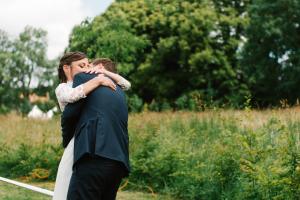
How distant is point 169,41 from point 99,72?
112ft

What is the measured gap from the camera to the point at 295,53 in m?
36.4

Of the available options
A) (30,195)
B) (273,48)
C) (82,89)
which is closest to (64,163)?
(82,89)

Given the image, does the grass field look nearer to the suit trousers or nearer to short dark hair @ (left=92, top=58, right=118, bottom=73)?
short dark hair @ (left=92, top=58, right=118, bottom=73)

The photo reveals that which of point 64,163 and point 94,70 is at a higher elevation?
point 94,70

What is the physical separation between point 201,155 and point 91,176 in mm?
4940

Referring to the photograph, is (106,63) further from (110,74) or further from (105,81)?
(105,81)

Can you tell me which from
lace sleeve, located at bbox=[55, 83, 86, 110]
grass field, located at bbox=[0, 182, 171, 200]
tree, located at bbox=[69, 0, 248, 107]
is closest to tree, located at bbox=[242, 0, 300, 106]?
tree, located at bbox=[69, 0, 248, 107]

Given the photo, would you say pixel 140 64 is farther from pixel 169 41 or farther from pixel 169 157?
pixel 169 157

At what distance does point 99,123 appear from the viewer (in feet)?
13.2

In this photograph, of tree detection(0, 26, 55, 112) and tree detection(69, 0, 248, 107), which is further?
tree detection(0, 26, 55, 112)

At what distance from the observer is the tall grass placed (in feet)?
22.3

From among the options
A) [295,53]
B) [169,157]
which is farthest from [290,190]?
[295,53]

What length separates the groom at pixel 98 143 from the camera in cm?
397

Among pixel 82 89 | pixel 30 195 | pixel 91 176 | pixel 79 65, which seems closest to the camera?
pixel 91 176
